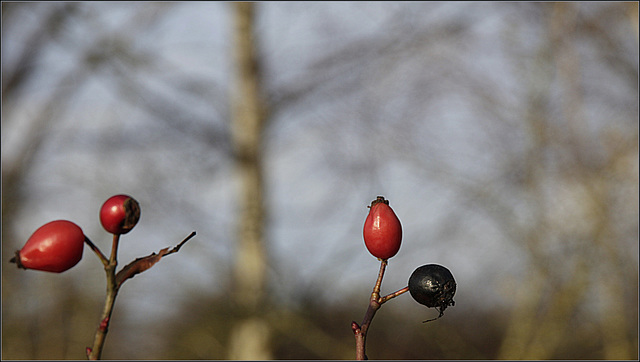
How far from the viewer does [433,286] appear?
416 mm

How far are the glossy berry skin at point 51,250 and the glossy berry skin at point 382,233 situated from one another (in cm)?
21

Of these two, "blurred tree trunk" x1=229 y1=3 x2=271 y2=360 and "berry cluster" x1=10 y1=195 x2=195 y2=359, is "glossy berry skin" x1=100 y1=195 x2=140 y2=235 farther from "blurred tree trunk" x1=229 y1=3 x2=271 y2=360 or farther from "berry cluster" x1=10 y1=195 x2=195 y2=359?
"blurred tree trunk" x1=229 y1=3 x2=271 y2=360

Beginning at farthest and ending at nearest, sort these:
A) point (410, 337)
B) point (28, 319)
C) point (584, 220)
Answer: point (28, 319) < point (410, 337) < point (584, 220)

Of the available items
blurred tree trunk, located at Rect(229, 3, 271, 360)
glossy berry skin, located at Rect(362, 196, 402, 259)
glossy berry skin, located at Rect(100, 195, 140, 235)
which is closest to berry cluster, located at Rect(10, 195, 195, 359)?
glossy berry skin, located at Rect(100, 195, 140, 235)

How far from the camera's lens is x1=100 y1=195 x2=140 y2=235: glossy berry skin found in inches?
15.6

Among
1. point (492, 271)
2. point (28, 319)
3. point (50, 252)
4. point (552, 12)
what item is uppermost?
point (552, 12)

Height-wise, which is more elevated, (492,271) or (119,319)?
(492,271)

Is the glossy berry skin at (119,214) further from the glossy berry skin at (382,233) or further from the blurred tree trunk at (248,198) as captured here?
the blurred tree trunk at (248,198)

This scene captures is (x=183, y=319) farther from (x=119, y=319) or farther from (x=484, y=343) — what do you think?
(x=484, y=343)

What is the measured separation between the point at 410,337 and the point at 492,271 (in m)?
0.48

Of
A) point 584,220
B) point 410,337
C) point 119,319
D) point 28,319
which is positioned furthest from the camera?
point 119,319

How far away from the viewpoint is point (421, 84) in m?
2.64

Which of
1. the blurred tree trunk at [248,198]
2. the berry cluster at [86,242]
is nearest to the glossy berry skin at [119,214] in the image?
the berry cluster at [86,242]

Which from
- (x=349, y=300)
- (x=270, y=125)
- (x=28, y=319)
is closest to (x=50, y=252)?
(x=270, y=125)
